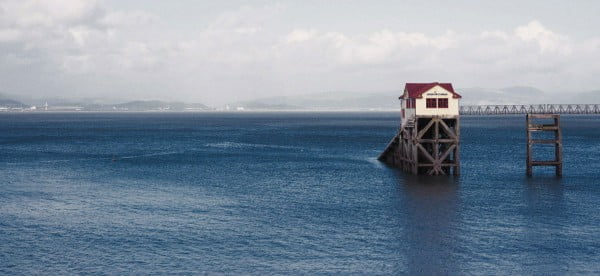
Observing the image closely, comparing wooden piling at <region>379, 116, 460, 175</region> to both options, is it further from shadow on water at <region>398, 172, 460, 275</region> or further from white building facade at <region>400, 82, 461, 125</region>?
shadow on water at <region>398, 172, 460, 275</region>

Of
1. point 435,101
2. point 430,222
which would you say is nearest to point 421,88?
point 435,101

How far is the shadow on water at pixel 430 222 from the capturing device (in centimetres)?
3353

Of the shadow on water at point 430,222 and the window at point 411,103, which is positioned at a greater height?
the window at point 411,103

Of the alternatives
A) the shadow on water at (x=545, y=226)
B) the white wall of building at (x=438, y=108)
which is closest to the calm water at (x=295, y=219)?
the shadow on water at (x=545, y=226)

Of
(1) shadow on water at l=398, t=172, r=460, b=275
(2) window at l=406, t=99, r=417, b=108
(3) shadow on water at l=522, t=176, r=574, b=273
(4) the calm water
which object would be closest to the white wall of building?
(2) window at l=406, t=99, r=417, b=108

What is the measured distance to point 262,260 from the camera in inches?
1336

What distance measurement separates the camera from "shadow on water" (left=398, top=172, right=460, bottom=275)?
110 ft

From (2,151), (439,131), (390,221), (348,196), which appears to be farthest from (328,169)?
(2,151)

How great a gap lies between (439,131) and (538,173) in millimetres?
10658

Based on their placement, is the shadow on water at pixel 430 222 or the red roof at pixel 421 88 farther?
the red roof at pixel 421 88

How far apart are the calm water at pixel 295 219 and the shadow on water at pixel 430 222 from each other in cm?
11

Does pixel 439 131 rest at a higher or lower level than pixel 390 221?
higher

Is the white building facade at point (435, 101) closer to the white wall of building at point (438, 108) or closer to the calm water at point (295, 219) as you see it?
the white wall of building at point (438, 108)

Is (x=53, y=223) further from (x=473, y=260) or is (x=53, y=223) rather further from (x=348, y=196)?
(x=473, y=260)
